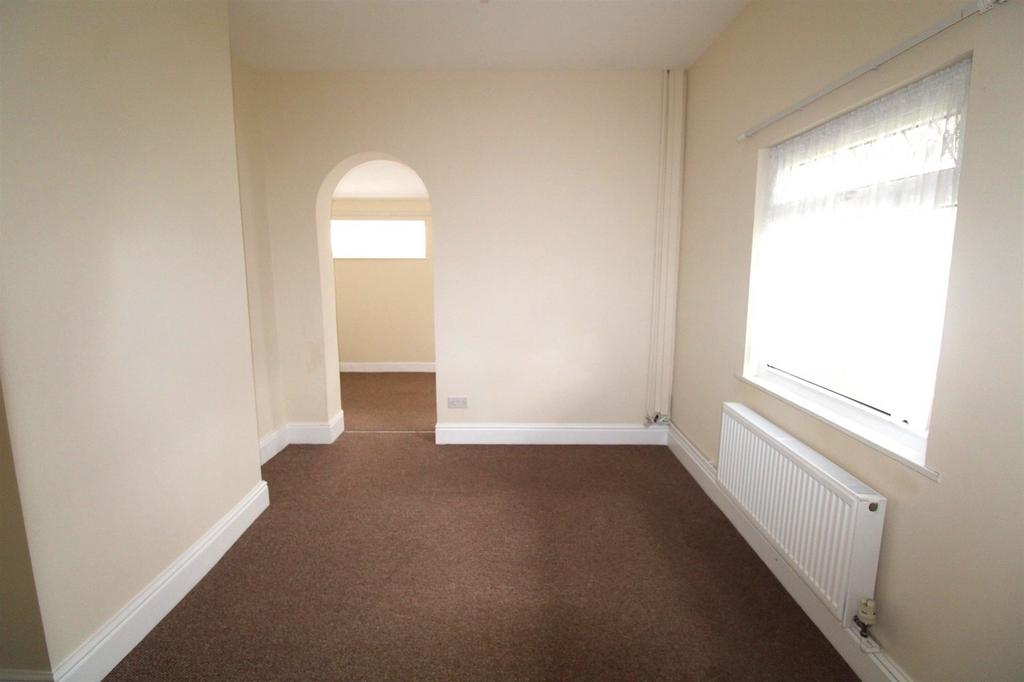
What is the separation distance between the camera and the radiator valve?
4.99ft

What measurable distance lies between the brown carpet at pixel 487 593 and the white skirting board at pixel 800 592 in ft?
0.15

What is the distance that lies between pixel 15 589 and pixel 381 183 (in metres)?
4.93

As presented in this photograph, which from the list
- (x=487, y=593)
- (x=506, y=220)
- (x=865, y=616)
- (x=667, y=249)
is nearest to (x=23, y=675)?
(x=487, y=593)

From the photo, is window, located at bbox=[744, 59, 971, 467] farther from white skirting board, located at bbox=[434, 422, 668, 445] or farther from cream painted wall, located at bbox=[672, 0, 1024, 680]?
white skirting board, located at bbox=[434, 422, 668, 445]

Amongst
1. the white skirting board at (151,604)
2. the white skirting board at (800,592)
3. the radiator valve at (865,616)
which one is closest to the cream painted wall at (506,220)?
the white skirting board at (800,592)

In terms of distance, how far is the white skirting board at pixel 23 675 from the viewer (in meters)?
1.42

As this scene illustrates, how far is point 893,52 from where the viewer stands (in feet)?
4.87

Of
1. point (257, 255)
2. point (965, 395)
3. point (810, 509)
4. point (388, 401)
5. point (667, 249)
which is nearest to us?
point (965, 395)

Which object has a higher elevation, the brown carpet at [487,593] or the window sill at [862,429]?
the window sill at [862,429]

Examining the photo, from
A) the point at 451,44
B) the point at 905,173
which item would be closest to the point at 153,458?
the point at 451,44

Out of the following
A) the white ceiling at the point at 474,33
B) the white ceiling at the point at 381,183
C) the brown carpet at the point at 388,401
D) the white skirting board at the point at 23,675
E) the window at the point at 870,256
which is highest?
the white ceiling at the point at 474,33

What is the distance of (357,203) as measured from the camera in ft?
21.0

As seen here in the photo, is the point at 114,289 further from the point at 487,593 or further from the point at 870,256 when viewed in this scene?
the point at 870,256

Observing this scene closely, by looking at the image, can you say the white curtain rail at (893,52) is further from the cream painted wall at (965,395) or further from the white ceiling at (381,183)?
the white ceiling at (381,183)
